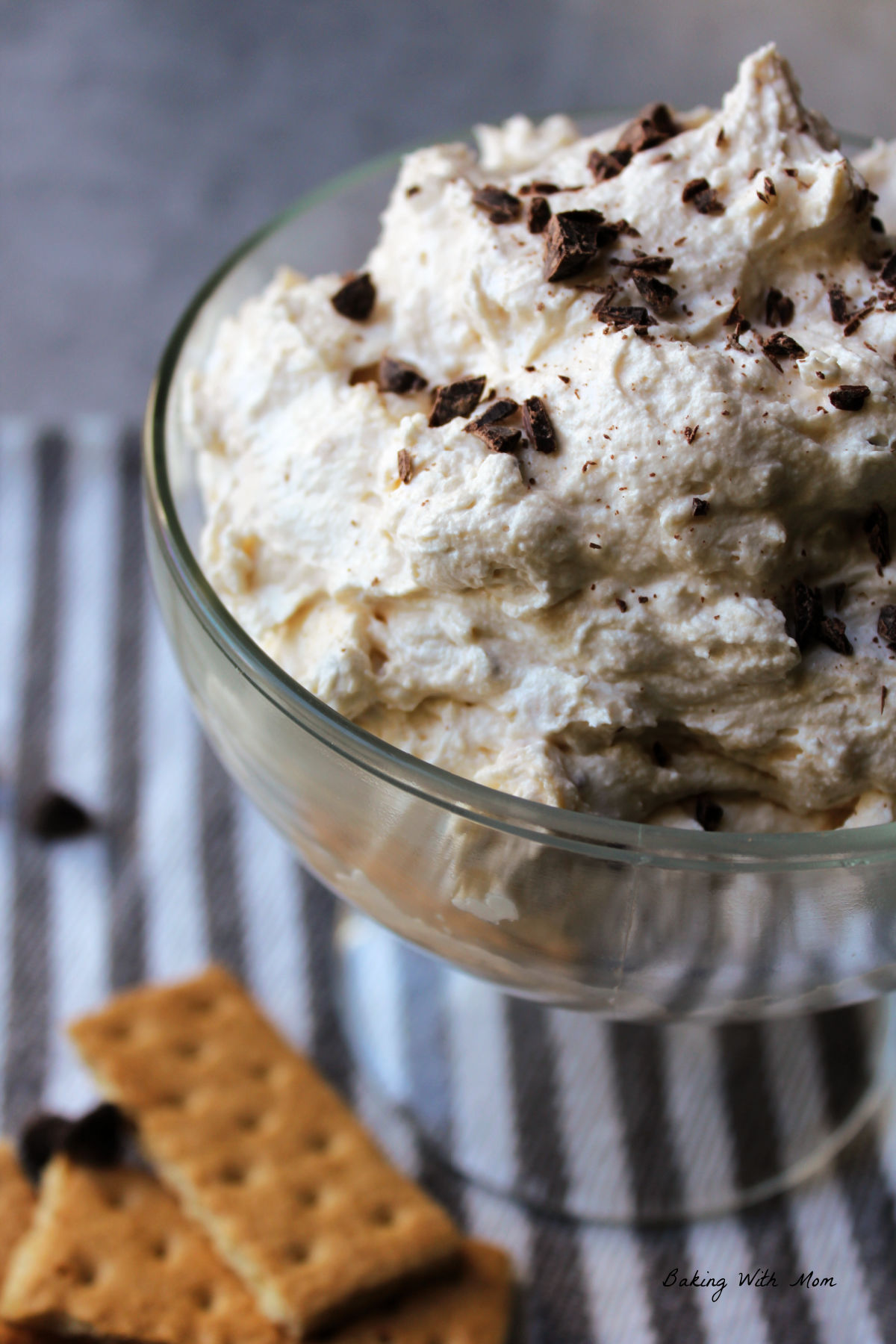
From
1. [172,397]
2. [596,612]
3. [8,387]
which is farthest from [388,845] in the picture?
[8,387]

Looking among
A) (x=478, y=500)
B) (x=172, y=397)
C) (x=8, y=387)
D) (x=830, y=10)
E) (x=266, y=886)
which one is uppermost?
(x=830, y=10)

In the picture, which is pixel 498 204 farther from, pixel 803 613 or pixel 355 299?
pixel 803 613

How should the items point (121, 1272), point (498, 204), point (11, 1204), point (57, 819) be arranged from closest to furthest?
point (498, 204)
point (121, 1272)
point (11, 1204)
point (57, 819)

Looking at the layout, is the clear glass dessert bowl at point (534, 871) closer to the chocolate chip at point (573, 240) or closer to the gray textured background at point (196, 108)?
the chocolate chip at point (573, 240)

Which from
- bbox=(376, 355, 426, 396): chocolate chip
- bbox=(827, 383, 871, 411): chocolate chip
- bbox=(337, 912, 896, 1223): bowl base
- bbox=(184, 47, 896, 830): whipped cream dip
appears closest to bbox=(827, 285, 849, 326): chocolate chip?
bbox=(184, 47, 896, 830): whipped cream dip

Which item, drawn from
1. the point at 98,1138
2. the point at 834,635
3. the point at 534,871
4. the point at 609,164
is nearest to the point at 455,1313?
the point at 98,1138

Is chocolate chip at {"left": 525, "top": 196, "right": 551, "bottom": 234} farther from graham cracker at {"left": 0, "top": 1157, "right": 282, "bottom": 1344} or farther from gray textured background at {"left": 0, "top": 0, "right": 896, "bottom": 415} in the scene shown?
gray textured background at {"left": 0, "top": 0, "right": 896, "bottom": 415}

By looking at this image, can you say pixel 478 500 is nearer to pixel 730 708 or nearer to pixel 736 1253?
pixel 730 708

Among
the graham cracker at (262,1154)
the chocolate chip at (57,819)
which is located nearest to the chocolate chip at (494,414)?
the graham cracker at (262,1154)
